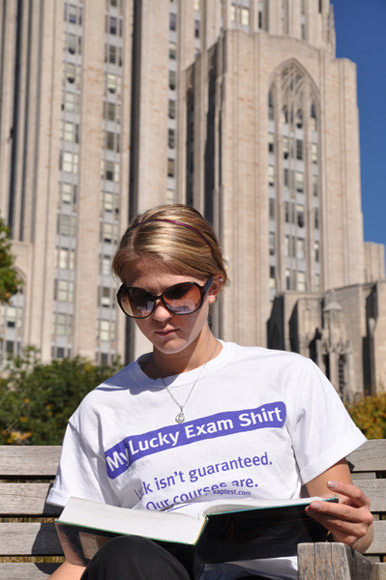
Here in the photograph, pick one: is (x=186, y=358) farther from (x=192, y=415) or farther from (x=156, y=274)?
(x=156, y=274)

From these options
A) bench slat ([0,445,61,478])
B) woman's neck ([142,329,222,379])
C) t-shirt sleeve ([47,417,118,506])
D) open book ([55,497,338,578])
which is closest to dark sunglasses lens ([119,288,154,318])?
woman's neck ([142,329,222,379])

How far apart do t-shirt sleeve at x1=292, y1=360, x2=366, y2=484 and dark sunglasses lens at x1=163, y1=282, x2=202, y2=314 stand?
1.70 feet

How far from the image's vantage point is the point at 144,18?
227 feet

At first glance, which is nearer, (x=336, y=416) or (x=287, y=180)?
(x=336, y=416)

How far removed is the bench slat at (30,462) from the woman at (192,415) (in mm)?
576

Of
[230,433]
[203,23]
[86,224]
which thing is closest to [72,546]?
[230,433]

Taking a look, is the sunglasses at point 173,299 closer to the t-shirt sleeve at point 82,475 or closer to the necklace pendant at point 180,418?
the necklace pendant at point 180,418

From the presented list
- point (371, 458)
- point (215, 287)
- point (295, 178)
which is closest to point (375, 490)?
point (371, 458)

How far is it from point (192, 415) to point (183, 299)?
448 millimetres

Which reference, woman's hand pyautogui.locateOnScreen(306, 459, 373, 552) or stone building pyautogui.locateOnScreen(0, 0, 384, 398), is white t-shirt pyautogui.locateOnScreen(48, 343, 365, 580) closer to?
woman's hand pyautogui.locateOnScreen(306, 459, 373, 552)

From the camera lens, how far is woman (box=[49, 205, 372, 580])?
2.78 m

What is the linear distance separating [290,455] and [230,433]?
24cm

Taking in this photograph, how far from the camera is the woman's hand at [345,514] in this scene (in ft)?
7.70

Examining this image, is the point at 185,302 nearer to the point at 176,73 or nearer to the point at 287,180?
the point at 287,180
